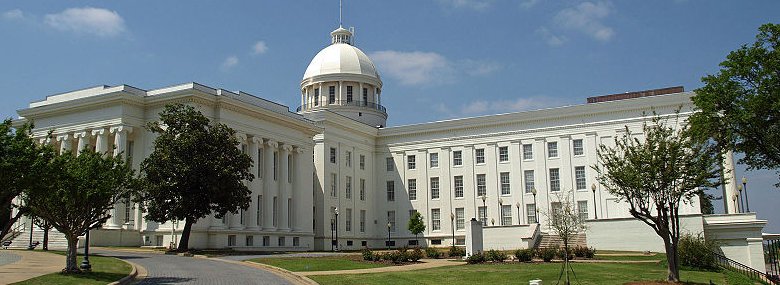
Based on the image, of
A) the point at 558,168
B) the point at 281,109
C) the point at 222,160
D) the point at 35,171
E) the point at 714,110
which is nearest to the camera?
the point at 35,171

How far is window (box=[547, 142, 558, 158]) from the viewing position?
215 feet

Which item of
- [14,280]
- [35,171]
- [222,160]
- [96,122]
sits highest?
[96,122]

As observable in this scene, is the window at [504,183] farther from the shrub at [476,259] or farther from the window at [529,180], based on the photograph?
the shrub at [476,259]

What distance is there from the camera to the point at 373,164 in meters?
74.2

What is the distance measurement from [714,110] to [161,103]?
37.7 m

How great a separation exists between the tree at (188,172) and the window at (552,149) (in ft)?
112

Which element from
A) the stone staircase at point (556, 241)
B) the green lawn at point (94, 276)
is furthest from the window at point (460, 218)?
the green lawn at point (94, 276)

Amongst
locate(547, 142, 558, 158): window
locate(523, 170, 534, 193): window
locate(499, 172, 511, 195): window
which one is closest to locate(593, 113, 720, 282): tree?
locate(547, 142, 558, 158): window

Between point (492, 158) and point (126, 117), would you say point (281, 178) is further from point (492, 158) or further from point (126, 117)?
point (492, 158)

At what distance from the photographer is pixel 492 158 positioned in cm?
6844

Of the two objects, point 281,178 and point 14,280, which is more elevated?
point 281,178

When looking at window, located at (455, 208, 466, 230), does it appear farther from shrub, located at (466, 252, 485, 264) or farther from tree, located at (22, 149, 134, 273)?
tree, located at (22, 149, 134, 273)

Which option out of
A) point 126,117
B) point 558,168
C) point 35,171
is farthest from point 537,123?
point 35,171

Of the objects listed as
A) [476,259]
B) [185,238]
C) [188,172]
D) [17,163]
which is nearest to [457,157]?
[185,238]
